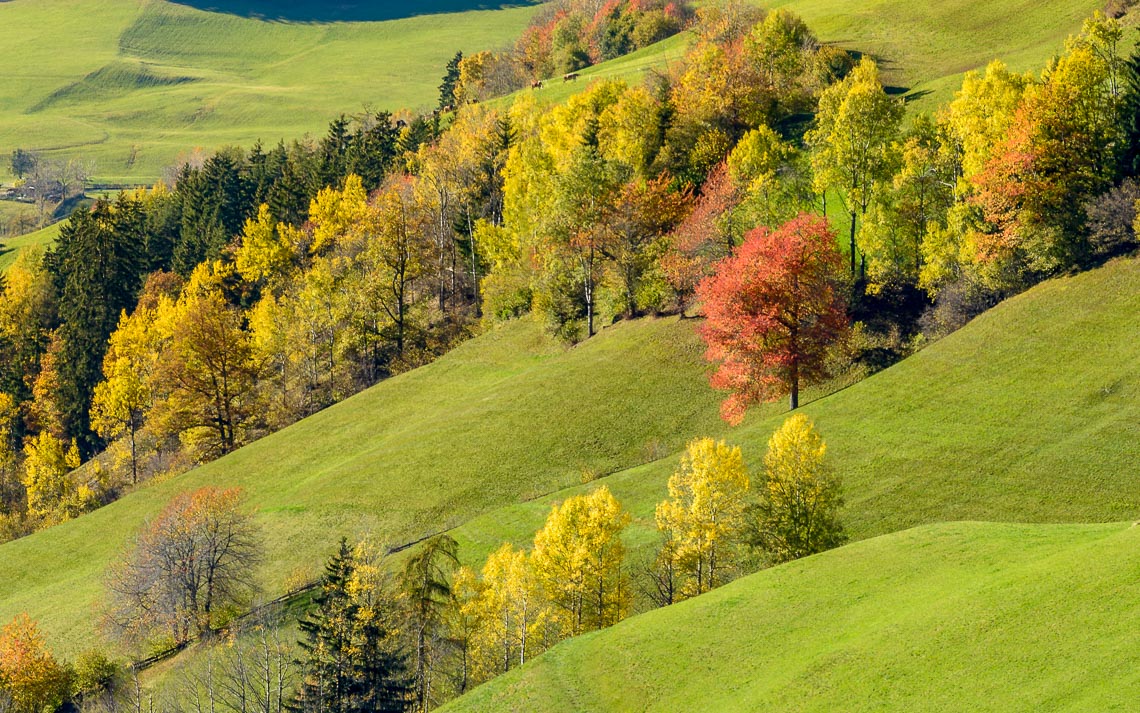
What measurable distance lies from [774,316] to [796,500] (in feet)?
79.0

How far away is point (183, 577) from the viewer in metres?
80.2

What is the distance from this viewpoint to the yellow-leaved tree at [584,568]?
213ft

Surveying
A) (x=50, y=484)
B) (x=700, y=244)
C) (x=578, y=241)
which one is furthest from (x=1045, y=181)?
(x=50, y=484)

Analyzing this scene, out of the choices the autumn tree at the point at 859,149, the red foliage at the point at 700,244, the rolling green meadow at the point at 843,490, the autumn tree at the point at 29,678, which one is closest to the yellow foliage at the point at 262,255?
the rolling green meadow at the point at 843,490

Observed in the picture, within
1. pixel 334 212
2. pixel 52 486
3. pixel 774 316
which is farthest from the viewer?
pixel 334 212

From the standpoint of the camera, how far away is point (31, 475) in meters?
134

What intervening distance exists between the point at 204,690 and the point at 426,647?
55.4ft

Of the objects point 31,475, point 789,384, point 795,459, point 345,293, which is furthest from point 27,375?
point 795,459

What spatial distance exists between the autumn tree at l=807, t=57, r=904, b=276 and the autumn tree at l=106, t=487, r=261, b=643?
5717 cm

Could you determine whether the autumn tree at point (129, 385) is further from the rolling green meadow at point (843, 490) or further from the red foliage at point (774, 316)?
the red foliage at point (774, 316)

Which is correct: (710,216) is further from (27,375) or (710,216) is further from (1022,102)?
(27,375)

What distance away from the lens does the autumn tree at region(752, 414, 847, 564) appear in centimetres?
6494

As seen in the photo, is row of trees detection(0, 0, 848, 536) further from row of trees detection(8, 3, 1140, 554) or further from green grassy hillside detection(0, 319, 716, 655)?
green grassy hillside detection(0, 319, 716, 655)

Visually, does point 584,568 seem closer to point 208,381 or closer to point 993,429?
point 993,429
